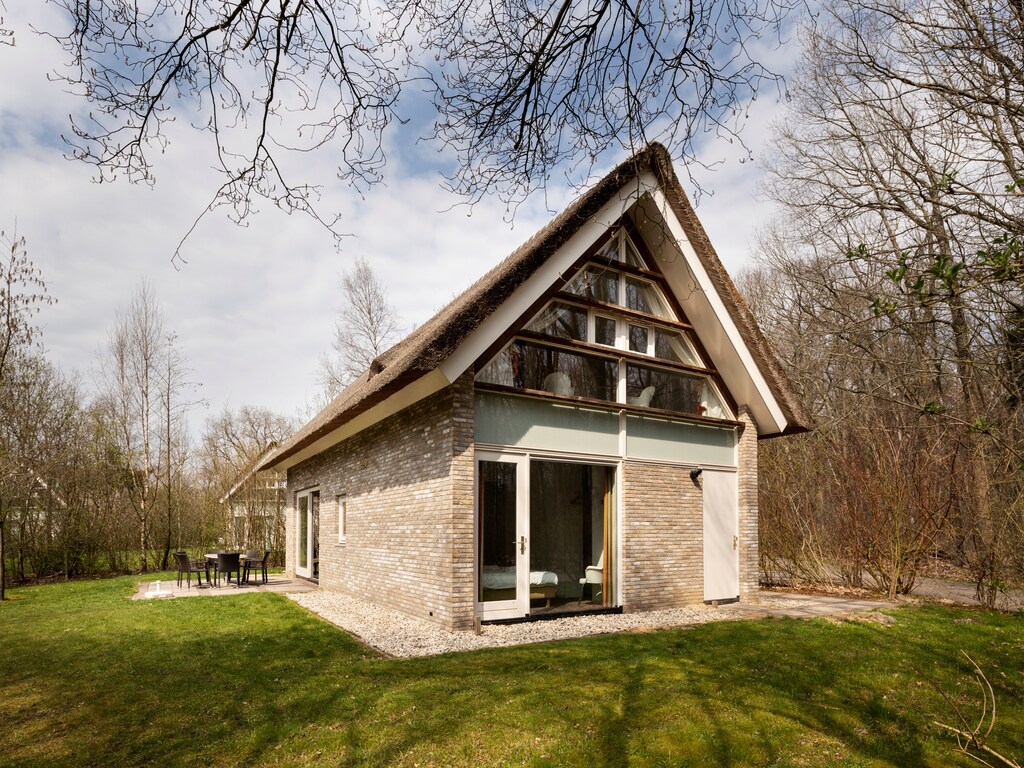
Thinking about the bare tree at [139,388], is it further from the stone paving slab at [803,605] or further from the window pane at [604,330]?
the stone paving slab at [803,605]

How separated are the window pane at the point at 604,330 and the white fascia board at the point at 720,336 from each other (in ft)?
4.53

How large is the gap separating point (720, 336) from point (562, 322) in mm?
2983

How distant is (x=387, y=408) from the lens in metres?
10.1

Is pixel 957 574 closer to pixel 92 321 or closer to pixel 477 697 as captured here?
pixel 477 697

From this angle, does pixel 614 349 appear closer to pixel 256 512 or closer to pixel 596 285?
pixel 596 285

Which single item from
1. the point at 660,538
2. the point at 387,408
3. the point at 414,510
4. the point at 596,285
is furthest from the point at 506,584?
the point at 596,285

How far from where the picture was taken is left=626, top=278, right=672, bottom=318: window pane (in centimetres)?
1075

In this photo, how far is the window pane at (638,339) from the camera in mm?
10699

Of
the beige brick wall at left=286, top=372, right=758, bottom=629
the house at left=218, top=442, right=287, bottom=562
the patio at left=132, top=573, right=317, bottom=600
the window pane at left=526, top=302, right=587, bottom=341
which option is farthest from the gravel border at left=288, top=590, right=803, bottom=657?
the house at left=218, top=442, right=287, bottom=562

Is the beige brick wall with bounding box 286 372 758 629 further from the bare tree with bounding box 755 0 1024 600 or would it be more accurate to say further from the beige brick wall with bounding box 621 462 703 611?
the bare tree with bounding box 755 0 1024 600

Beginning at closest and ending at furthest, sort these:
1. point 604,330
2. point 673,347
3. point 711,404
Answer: point 604,330 → point 673,347 → point 711,404

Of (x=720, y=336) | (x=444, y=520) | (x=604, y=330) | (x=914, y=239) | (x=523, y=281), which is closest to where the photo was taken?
(x=444, y=520)

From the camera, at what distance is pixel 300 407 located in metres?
24.5

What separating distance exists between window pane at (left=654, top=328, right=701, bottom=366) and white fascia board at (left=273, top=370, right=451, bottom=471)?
4.12 metres
